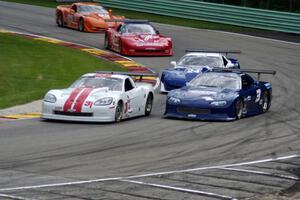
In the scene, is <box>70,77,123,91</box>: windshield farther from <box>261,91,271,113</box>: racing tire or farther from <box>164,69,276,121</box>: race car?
<box>261,91,271,113</box>: racing tire

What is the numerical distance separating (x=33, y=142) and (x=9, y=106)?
5.88 m

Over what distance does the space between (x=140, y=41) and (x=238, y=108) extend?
14047 mm

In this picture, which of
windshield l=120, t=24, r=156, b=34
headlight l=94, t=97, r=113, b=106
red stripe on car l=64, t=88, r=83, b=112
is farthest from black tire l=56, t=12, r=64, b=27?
headlight l=94, t=97, r=113, b=106

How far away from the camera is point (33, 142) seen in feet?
53.8

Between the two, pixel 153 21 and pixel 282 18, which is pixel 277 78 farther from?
pixel 153 21

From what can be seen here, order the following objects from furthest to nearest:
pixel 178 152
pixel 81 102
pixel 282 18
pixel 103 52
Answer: pixel 282 18, pixel 103 52, pixel 81 102, pixel 178 152

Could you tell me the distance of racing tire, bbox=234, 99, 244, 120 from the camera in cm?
2056

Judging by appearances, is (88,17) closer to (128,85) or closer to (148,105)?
(148,105)

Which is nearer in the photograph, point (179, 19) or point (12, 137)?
point (12, 137)

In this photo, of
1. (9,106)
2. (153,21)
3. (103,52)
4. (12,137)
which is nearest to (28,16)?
(153,21)

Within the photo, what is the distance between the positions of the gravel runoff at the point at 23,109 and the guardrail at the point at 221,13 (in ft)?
72.7

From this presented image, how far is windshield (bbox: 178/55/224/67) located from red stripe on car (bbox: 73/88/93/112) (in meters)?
7.09

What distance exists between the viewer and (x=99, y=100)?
19.9 m

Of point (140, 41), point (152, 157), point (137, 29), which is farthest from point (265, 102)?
point (137, 29)
